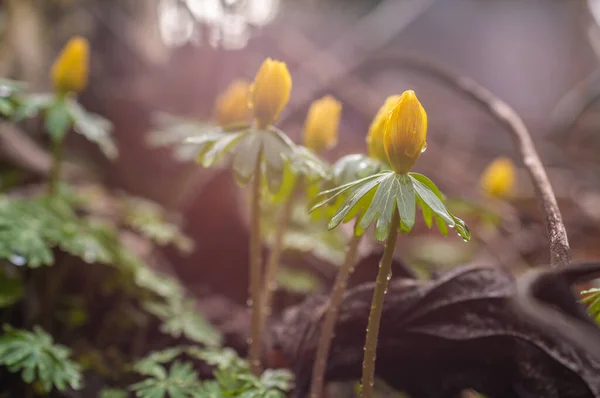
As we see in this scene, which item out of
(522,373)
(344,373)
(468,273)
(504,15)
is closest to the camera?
(522,373)

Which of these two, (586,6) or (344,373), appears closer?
(344,373)

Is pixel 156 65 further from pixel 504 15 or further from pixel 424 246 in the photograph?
pixel 504 15

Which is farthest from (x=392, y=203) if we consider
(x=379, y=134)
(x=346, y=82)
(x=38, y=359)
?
(x=346, y=82)

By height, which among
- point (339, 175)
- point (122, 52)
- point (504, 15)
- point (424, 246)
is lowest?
point (339, 175)

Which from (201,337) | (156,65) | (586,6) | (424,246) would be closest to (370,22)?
(586,6)

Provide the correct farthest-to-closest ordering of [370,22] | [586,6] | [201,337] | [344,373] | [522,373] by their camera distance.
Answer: [370,22] < [586,6] < [201,337] < [344,373] < [522,373]

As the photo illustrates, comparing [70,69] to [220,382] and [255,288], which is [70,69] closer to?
[255,288]

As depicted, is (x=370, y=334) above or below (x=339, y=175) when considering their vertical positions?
below
